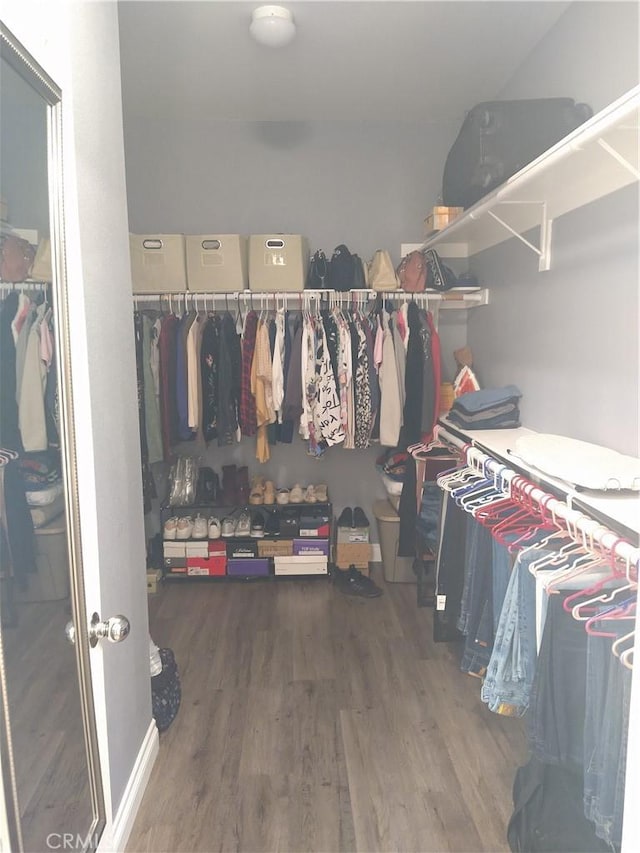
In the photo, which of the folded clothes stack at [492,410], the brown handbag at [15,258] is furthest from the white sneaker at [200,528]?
the brown handbag at [15,258]

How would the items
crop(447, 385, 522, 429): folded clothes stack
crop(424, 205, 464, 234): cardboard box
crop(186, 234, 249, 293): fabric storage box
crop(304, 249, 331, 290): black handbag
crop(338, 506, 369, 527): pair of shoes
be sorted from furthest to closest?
crop(338, 506, 369, 527): pair of shoes
crop(304, 249, 331, 290): black handbag
crop(186, 234, 249, 293): fabric storage box
crop(424, 205, 464, 234): cardboard box
crop(447, 385, 522, 429): folded clothes stack

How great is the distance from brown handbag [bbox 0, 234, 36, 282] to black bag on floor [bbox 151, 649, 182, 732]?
1.71 m

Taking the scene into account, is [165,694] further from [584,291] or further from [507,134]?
[507,134]

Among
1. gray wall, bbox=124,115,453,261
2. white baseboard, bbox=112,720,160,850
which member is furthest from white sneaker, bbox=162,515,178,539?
gray wall, bbox=124,115,453,261

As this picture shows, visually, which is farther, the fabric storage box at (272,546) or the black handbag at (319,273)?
the fabric storage box at (272,546)

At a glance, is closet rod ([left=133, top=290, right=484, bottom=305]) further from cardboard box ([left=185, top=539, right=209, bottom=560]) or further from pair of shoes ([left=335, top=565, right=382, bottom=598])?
pair of shoes ([left=335, top=565, right=382, bottom=598])

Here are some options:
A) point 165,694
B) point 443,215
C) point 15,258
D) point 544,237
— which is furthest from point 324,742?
point 443,215

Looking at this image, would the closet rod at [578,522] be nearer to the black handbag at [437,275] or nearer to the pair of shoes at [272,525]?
the black handbag at [437,275]

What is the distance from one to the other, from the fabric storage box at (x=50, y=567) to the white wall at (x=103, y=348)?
15 cm

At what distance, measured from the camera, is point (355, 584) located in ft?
11.0

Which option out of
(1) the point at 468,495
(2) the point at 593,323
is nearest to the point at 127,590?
(1) the point at 468,495

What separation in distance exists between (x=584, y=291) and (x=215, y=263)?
2.01 meters

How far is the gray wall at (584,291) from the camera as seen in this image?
1.89m

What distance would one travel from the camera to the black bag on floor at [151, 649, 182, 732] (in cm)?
213
